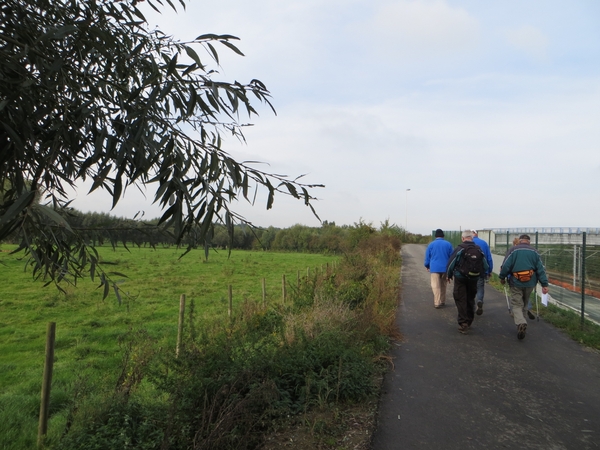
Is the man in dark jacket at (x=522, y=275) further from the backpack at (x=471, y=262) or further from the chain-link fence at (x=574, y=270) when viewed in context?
the chain-link fence at (x=574, y=270)

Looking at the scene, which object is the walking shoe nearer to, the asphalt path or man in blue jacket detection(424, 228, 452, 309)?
the asphalt path

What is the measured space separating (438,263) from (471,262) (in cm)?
225

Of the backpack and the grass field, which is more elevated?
the backpack

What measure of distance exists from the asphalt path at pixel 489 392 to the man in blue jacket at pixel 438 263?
1961 mm

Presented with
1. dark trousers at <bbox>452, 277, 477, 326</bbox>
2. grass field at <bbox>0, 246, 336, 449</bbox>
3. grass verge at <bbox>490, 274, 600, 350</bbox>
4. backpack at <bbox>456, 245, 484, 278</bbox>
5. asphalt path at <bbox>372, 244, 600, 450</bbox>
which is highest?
backpack at <bbox>456, 245, 484, 278</bbox>

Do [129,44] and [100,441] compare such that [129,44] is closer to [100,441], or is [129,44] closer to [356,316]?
[100,441]

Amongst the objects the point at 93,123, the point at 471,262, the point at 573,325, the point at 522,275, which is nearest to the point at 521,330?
the point at 522,275

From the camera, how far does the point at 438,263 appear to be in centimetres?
1049

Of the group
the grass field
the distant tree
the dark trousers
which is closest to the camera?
the distant tree

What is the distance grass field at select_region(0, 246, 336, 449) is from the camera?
5.67 m

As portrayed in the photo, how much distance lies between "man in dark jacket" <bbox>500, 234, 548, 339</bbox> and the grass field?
534 cm

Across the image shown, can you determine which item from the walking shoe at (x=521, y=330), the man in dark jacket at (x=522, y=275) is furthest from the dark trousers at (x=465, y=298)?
the walking shoe at (x=521, y=330)

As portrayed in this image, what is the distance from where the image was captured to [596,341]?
296 inches

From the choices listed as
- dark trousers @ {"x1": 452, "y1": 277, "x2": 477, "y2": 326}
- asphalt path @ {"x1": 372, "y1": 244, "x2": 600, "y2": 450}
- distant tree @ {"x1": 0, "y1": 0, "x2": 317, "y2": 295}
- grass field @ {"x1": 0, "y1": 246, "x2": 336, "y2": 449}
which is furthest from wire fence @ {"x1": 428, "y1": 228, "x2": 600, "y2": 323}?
distant tree @ {"x1": 0, "y1": 0, "x2": 317, "y2": 295}
